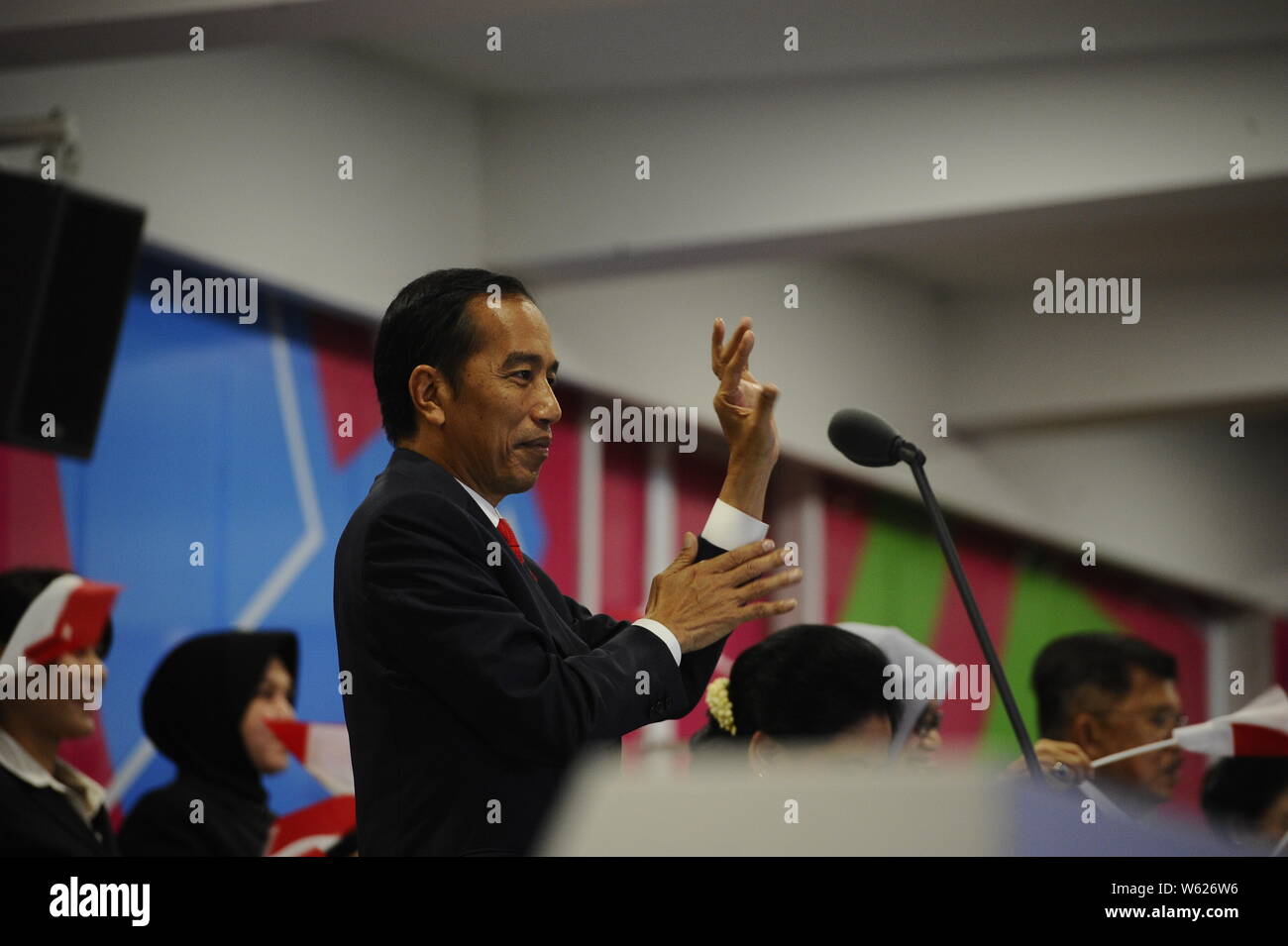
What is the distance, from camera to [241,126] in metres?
4.74

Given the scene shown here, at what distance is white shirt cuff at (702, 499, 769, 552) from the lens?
181cm

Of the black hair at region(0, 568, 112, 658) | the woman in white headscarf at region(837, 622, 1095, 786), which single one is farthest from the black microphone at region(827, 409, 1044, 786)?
the black hair at region(0, 568, 112, 658)

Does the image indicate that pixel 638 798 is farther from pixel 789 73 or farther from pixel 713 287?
pixel 713 287

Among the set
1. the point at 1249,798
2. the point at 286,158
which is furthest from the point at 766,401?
the point at 286,158

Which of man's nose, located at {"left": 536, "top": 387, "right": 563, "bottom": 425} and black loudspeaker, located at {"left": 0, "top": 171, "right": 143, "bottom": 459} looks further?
black loudspeaker, located at {"left": 0, "top": 171, "right": 143, "bottom": 459}

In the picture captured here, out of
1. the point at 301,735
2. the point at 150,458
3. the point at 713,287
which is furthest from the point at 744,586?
the point at 713,287

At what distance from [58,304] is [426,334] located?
2.00 m

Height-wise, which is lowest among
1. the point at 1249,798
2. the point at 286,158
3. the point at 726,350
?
the point at 1249,798

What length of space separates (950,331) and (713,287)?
1795 millimetres

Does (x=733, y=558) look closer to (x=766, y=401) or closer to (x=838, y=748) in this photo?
(x=766, y=401)

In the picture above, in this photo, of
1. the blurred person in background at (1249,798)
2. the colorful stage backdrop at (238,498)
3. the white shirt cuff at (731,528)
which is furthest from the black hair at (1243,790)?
the white shirt cuff at (731,528)

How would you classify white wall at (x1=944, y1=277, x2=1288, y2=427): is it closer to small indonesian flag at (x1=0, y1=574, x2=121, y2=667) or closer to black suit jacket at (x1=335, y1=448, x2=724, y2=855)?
small indonesian flag at (x1=0, y1=574, x2=121, y2=667)

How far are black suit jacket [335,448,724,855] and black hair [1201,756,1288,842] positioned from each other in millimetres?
2402

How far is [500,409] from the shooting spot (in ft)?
5.92
